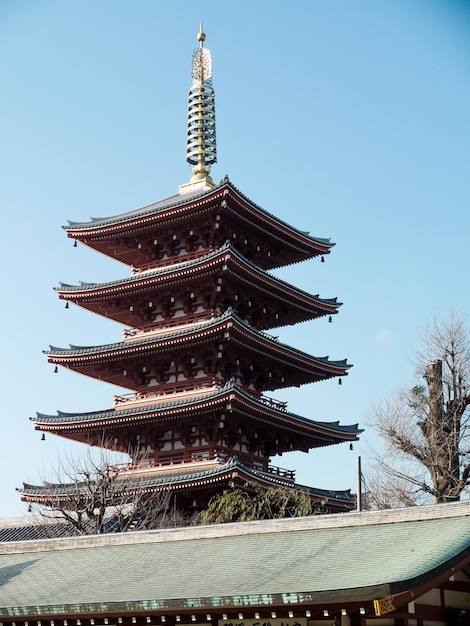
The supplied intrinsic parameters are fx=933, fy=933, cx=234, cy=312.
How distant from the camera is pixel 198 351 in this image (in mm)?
40281

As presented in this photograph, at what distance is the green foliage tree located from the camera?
3494 cm

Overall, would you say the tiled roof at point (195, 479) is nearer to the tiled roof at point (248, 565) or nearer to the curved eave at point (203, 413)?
the curved eave at point (203, 413)

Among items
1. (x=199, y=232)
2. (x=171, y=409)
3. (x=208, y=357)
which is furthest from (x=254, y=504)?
(x=199, y=232)

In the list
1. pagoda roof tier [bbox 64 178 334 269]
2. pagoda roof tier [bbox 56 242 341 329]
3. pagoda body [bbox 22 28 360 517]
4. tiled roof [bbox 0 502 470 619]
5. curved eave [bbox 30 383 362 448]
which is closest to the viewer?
tiled roof [bbox 0 502 470 619]

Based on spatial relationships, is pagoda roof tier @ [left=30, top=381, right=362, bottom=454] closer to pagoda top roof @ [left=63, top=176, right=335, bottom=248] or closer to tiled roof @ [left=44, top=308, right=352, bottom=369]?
tiled roof @ [left=44, top=308, right=352, bottom=369]

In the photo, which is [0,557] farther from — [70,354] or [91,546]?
[70,354]

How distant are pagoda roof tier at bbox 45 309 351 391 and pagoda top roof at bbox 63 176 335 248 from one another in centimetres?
539

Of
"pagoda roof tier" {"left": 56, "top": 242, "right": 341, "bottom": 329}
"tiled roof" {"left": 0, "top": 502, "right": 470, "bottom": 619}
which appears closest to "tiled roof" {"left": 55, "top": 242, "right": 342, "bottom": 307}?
"pagoda roof tier" {"left": 56, "top": 242, "right": 341, "bottom": 329}

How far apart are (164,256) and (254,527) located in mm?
24320

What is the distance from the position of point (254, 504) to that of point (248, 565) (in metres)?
17.5

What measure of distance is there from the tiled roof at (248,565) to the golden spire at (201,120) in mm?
26672

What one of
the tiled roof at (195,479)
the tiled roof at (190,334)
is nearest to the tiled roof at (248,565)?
the tiled roof at (195,479)

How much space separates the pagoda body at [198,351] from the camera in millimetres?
38594

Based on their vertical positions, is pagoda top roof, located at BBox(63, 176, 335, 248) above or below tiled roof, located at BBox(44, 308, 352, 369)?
above
